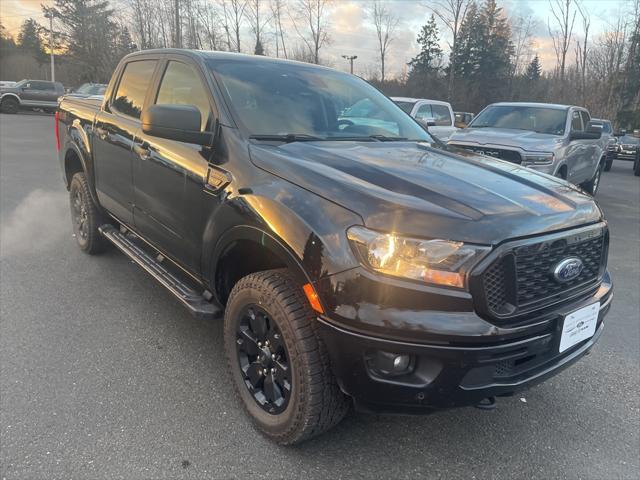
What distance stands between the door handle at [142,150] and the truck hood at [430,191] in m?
1.11

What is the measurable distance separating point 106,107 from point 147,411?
2.83 meters

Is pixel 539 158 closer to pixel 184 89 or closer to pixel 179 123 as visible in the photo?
pixel 184 89

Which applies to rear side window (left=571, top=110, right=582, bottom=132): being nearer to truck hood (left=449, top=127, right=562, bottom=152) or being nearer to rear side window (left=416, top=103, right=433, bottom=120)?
truck hood (left=449, top=127, right=562, bottom=152)

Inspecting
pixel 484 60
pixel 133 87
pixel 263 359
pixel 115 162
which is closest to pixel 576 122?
pixel 133 87

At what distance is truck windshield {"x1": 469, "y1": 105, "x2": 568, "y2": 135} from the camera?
9000 mm

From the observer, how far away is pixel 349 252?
78.5 inches

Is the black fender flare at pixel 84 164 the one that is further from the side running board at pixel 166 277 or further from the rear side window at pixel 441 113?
the rear side window at pixel 441 113

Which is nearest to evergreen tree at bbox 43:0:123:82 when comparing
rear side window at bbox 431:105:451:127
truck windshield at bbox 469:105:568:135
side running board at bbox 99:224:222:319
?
rear side window at bbox 431:105:451:127

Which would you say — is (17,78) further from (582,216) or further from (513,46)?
(582,216)

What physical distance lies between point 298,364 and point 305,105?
1.74m

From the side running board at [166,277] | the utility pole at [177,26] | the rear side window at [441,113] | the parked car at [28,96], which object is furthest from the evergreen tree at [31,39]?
the side running board at [166,277]

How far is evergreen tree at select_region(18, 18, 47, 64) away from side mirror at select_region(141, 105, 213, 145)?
2847 inches

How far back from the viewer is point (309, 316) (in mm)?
2170

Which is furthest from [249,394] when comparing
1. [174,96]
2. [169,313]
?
[174,96]
